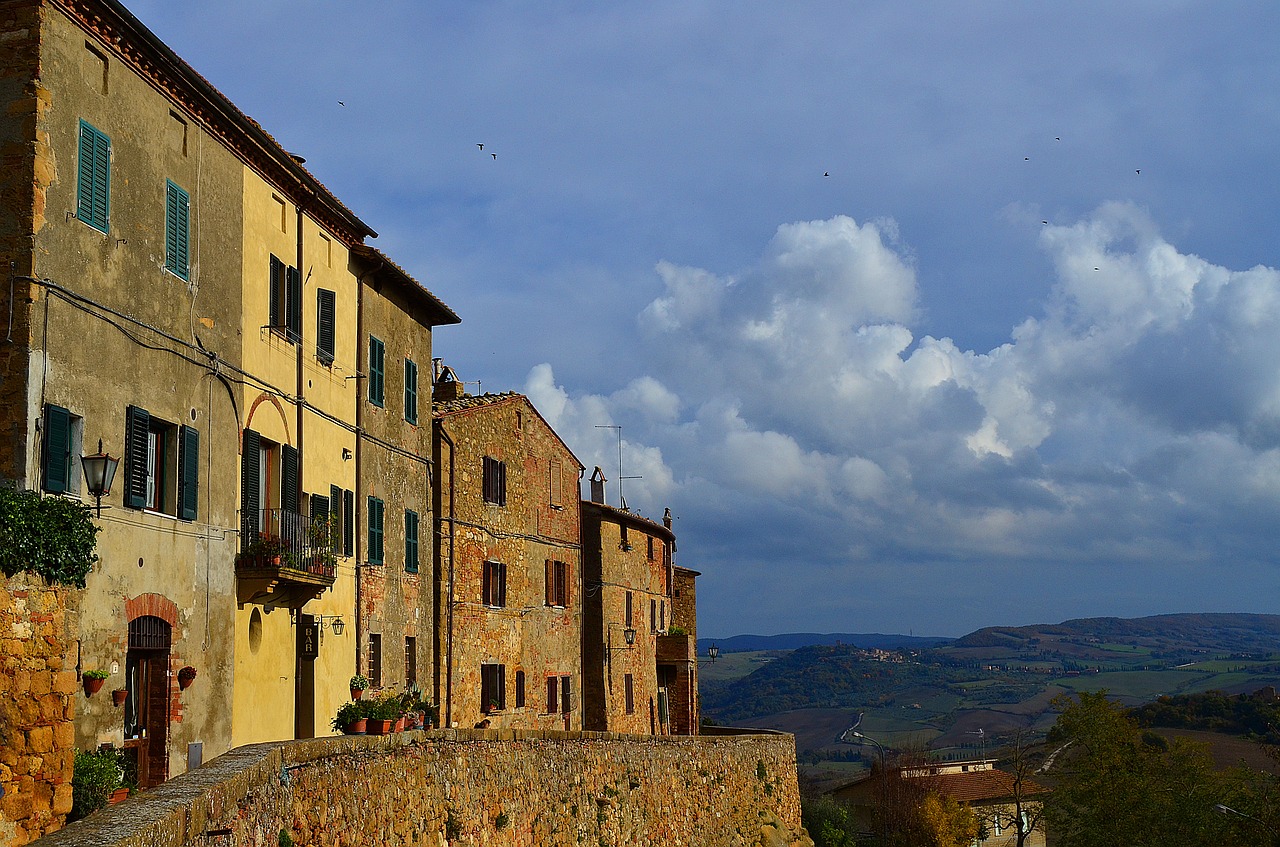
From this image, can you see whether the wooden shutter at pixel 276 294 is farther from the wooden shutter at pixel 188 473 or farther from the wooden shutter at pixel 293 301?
the wooden shutter at pixel 188 473

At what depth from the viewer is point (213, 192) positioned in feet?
61.7

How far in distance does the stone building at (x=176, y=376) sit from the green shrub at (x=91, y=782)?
0.92 m

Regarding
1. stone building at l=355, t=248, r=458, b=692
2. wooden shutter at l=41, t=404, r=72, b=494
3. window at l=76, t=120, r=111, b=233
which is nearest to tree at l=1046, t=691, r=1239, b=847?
stone building at l=355, t=248, r=458, b=692

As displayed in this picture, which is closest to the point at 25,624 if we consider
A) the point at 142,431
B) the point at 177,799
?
the point at 177,799

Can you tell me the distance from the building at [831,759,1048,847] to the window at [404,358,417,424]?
151 ft

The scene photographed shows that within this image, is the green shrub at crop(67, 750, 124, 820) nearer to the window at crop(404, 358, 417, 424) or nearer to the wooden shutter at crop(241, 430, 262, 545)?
the wooden shutter at crop(241, 430, 262, 545)

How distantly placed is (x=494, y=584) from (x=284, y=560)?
1365 centimetres

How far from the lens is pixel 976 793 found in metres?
69.2

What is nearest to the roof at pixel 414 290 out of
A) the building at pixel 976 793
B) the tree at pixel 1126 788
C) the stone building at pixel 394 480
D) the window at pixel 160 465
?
the stone building at pixel 394 480

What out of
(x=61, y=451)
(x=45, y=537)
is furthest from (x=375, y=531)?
(x=45, y=537)

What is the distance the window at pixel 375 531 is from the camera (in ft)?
82.6

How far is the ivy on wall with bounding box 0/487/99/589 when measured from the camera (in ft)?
39.4

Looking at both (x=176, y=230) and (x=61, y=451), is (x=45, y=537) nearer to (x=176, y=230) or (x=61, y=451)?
(x=61, y=451)

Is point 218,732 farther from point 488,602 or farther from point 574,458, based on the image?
point 574,458
